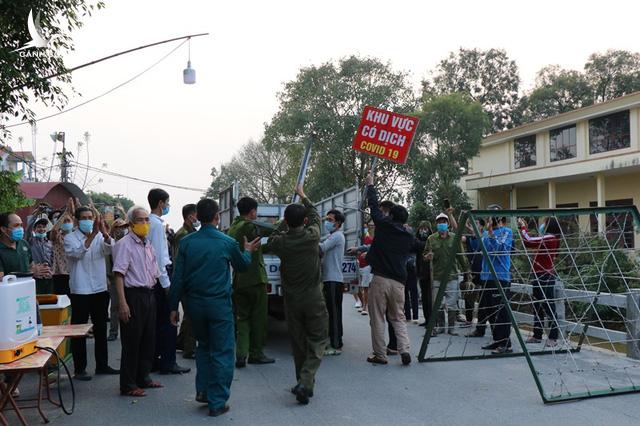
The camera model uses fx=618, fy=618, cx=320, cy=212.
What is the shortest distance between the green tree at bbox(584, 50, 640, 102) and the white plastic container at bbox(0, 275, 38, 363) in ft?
142

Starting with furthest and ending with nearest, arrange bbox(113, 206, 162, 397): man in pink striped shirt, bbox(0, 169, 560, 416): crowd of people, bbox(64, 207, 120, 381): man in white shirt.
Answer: bbox(64, 207, 120, 381): man in white shirt < bbox(113, 206, 162, 397): man in pink striped shirt < bbox(0, 169, 560, 416): crowd of people

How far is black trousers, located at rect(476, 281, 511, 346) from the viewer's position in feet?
27.8

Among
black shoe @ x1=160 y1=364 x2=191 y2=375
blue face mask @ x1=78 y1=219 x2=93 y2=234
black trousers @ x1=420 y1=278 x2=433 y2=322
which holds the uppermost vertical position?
blue face mask @ x1=78 y1=219 x2=93 y2=234

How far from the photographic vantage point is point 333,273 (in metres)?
8.54

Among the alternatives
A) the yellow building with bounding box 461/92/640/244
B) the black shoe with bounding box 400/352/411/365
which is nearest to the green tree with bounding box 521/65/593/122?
the yellow building with bounding box 461/92/640/244

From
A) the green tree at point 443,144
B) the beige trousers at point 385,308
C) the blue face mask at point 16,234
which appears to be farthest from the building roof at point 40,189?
the beige trousers at point 385,308

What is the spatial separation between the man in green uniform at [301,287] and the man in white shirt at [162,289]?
132 cm

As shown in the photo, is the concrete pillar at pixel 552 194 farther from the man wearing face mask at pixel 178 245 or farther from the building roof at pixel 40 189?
the man wearing face mask at pixel 178 245

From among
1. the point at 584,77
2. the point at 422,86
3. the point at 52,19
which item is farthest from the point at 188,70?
the point at 584,77

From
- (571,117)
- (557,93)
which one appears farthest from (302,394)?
(557,93)

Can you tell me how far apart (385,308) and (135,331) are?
314 cm

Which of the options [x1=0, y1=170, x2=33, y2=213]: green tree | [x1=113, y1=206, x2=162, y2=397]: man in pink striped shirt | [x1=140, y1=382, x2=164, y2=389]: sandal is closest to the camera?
[x1=113, y1=206, x2=162, y2=397]: man in pink striped shirt

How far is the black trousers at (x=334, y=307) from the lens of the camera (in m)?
8.52

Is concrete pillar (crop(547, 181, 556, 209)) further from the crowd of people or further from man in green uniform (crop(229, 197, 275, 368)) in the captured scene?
man in green uniform (crop(229, 197, 275, 368))
